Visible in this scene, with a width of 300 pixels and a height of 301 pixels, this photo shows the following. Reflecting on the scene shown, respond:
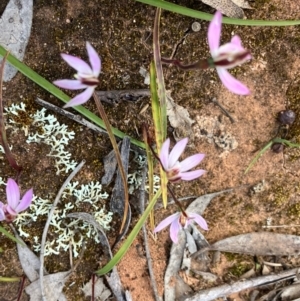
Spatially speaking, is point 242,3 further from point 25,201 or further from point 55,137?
point 25,201

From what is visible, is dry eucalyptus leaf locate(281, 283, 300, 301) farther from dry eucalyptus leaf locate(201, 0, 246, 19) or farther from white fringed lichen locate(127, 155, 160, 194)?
dry eucalyptus leaf locate(201, 0, 246, 19)

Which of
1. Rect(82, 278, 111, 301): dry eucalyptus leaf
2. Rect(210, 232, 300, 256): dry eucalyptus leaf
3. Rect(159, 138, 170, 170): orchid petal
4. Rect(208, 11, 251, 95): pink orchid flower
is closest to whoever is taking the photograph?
Rect(208, 11, 251, 95): pink orchid flower

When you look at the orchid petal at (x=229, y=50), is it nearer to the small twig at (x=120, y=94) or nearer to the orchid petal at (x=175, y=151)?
the orchid petal at (x=175, y=151)

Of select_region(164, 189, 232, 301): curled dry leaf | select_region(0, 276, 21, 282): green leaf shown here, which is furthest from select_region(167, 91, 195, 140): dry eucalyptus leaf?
select_region(0, 276, 21, 282): green leaf

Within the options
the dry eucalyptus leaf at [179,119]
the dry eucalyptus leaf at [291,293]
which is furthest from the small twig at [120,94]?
the dry eucalyptus leaf at [291,293]

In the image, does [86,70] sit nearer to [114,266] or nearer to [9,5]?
[9,5]

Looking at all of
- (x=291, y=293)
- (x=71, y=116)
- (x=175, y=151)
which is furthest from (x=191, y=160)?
(x=291, y=293)
